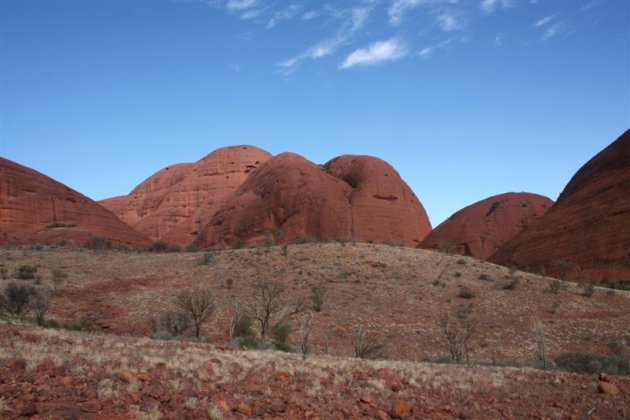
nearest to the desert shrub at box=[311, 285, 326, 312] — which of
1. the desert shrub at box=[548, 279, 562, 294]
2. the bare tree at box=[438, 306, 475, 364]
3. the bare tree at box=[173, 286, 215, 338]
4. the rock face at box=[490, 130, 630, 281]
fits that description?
the bare tree at box=[173, 286, 215, 338]

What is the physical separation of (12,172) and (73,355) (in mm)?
66261

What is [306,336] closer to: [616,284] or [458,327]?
[458,327]

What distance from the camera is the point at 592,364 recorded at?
1588 centimetres

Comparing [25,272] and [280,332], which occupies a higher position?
[25,272]

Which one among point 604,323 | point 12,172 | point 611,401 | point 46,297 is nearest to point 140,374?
point 611,401

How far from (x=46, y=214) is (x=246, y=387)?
64.5 meters

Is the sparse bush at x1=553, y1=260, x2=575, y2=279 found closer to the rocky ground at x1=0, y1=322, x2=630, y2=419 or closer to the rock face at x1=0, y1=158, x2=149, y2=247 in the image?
the rocky ground at x1=0, y1=322, x2=630, y2=419

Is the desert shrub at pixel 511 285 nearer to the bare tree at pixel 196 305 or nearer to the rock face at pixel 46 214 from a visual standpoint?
the bare tree at pixel 196 305

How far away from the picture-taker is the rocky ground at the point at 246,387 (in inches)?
267

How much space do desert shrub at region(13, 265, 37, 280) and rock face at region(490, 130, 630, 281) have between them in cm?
4049

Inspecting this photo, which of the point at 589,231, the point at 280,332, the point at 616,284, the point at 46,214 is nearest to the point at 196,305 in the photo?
the point at 280,332

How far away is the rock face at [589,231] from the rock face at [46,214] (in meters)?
46.6

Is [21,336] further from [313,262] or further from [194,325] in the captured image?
[313,262]

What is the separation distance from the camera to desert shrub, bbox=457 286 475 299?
3075 cm
